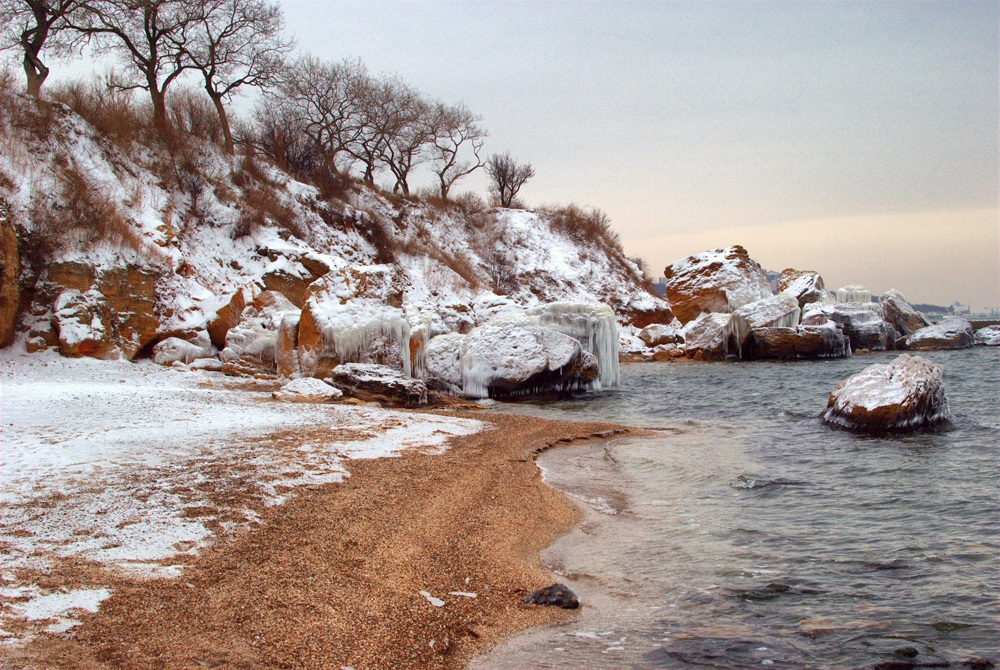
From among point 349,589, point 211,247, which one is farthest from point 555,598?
point 211,247

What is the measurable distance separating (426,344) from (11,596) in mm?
13232

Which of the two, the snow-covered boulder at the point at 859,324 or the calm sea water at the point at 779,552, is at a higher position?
the snow-covered boulder at the point at 859,324

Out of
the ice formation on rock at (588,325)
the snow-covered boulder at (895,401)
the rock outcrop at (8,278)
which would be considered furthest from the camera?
the ice formation on rock at (588,325)

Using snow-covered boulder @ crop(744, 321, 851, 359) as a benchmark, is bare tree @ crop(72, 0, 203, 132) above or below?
above

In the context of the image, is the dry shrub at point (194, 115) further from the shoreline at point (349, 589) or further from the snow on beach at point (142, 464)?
the shoreline at point (349, 589)

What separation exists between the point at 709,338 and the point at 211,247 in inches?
752

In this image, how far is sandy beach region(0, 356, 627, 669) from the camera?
11.5 ft

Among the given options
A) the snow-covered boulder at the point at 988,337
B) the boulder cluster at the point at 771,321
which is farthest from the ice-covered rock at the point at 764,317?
the snow-covered boulder at the point at 988,337

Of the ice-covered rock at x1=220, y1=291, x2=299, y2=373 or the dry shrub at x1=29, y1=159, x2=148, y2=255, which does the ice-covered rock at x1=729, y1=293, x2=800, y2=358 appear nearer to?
the ice-covered rock at x1=220, y1=291, x2=299, y2=373

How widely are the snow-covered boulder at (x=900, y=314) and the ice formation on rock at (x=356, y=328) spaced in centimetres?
2482

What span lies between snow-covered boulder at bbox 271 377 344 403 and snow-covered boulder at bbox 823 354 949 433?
28.9ft

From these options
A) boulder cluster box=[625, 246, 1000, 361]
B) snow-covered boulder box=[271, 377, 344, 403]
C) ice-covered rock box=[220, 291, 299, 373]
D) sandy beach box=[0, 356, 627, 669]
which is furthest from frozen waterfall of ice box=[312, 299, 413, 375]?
boulder cluster box=[625, 246, 1000, 361]

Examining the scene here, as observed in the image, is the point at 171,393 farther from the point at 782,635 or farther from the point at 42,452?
the point at 782,635

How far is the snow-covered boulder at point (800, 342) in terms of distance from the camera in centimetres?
2559
